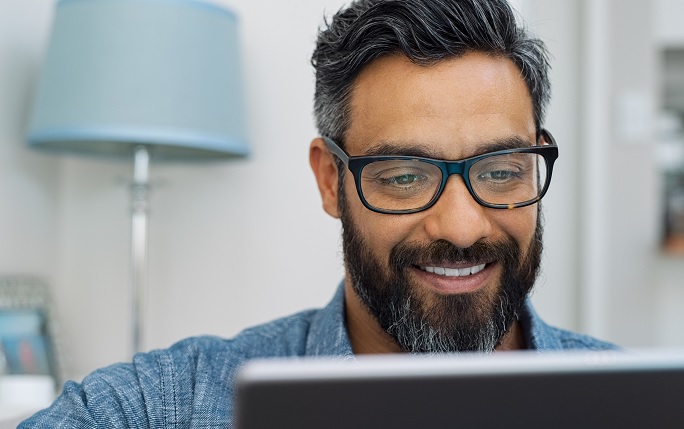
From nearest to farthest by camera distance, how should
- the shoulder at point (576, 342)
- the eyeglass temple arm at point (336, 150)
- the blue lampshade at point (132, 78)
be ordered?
the eyeglass temple arm at point (336, 150)
the shoulder at point (576, 342)
the blue lampshade at point (132, 78)

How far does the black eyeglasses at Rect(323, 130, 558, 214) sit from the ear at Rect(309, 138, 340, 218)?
18 cm

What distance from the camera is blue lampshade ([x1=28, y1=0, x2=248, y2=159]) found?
6.25ft

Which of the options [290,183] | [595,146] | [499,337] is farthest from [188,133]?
[595,146]

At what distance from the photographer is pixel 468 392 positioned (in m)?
0.49

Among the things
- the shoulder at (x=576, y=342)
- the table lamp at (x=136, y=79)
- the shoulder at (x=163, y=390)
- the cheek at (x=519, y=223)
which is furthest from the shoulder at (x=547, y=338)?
the table lamp at (x=136, y=79)

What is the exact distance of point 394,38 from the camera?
121 centimetres

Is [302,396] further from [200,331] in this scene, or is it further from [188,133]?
[200,331]

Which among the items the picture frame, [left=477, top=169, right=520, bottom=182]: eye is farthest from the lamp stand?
[left=477, top=169, right=520, bottom=182]: eye

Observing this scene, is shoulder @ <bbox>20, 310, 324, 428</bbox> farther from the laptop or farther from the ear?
the laptop

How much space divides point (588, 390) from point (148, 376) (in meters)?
0.78

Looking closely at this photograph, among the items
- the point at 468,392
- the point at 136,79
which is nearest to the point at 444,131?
the point at 468,392

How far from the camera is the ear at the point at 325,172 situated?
1.39 metres

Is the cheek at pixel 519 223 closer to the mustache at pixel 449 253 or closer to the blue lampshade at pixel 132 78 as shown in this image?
the mustache at pixel 449 253

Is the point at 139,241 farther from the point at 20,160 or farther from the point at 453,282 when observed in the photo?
the point at 453,282
